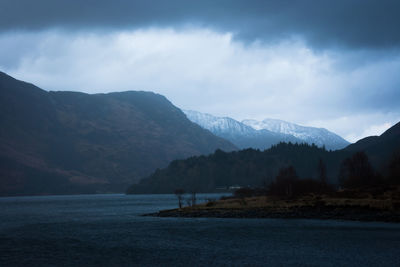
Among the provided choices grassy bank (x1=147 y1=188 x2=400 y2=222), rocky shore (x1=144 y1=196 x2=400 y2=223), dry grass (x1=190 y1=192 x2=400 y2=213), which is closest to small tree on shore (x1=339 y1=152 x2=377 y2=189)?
grassy bank (x1=147 y1=188 x2=400 y2=222)

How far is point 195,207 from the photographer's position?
14050 cm

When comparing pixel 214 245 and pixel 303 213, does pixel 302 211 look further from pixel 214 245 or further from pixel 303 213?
pixel 214 245

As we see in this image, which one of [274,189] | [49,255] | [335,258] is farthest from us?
[274,189]

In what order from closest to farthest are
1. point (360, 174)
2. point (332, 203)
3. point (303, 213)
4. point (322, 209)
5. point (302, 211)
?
point (303, 213) < point (322, 209) < point (302, 211) < point (332, 203) < point (360, 174)

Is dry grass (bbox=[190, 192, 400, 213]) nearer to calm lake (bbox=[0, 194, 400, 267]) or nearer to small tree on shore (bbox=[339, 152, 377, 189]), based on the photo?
calm lake (bbox=[0, 194, 400, 267])

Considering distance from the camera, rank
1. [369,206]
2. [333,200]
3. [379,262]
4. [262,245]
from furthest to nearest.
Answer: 1. [333,200]
2. [369,206]
3. [262,245]
4. [379,262]

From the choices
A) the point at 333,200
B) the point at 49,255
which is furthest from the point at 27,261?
the point at 333,200

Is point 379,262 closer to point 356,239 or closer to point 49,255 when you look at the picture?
point 356,239

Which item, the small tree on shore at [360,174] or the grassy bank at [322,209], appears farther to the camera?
the small tree on shore at [360,174]

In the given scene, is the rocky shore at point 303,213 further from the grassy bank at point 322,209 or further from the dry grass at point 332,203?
the dry grass at point 332,203

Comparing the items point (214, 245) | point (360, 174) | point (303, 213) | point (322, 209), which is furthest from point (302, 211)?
point (360, 174)

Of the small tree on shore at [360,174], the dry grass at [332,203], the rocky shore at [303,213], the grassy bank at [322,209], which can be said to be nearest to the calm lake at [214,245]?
the rocky shore at [303,213]

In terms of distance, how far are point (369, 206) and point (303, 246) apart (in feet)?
155

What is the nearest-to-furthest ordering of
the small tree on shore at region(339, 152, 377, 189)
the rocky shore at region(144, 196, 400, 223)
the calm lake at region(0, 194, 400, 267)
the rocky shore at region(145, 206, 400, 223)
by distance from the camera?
the calm lake at region(0, 194, 400, 267) < the rocky shore at region(145, 206, 400, 223) < the rocky shore at region(144, 196, 400, 223) < the small tree on shore at region(339, 152, 377, 189)
